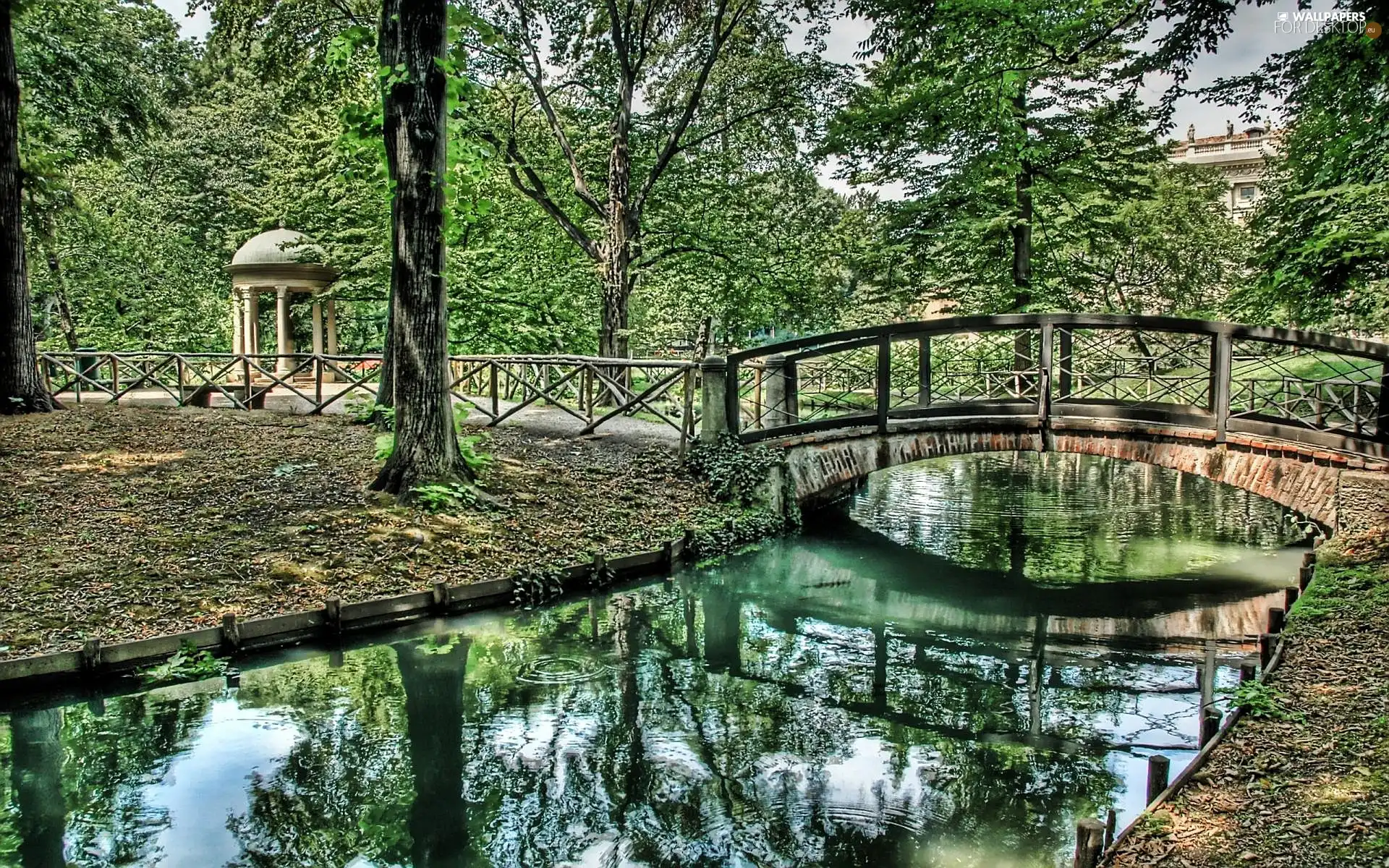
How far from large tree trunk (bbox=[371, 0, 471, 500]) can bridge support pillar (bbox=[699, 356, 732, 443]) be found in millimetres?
3839

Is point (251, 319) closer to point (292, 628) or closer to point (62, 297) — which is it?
point (62, 297)

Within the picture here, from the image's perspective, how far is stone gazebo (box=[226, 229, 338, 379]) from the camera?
22.4 metres

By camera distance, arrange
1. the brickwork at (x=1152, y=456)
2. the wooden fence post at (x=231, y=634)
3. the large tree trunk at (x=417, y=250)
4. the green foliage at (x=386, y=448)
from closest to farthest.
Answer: the wooden fence post at (x=231, y=634) → the brickwork at (x=1152, y=456) → the large tree trunk at (x=417, y=250) → the green foliage at (x=386, y=448)

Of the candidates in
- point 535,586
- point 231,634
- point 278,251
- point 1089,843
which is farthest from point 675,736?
point 278,251

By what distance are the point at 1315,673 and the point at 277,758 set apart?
6.29 m

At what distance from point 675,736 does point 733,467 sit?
6696mm

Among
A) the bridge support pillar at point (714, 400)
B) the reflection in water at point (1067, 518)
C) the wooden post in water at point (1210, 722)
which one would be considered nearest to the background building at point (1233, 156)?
the reflection in water at point (1067, 518)

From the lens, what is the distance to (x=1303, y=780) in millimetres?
4363

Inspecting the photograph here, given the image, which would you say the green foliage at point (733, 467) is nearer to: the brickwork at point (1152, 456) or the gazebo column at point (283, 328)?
the brickwork at point (1152, 456)

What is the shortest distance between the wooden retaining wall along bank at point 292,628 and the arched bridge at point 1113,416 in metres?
3.48

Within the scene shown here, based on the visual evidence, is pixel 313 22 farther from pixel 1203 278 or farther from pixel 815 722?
pixel 1203 278

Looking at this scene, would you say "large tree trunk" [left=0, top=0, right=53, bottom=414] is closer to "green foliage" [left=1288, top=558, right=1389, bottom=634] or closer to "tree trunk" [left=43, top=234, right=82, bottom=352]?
"tree trunk" [left=43, top=234, right=82, bottom=352]

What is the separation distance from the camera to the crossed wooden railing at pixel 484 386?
577 inches

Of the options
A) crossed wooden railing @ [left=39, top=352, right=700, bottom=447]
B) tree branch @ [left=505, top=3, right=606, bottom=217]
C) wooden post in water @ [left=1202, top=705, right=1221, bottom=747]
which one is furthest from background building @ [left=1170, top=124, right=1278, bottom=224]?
wooden post in water @ [left=1202, top=705, right=1221, bottom=747]
